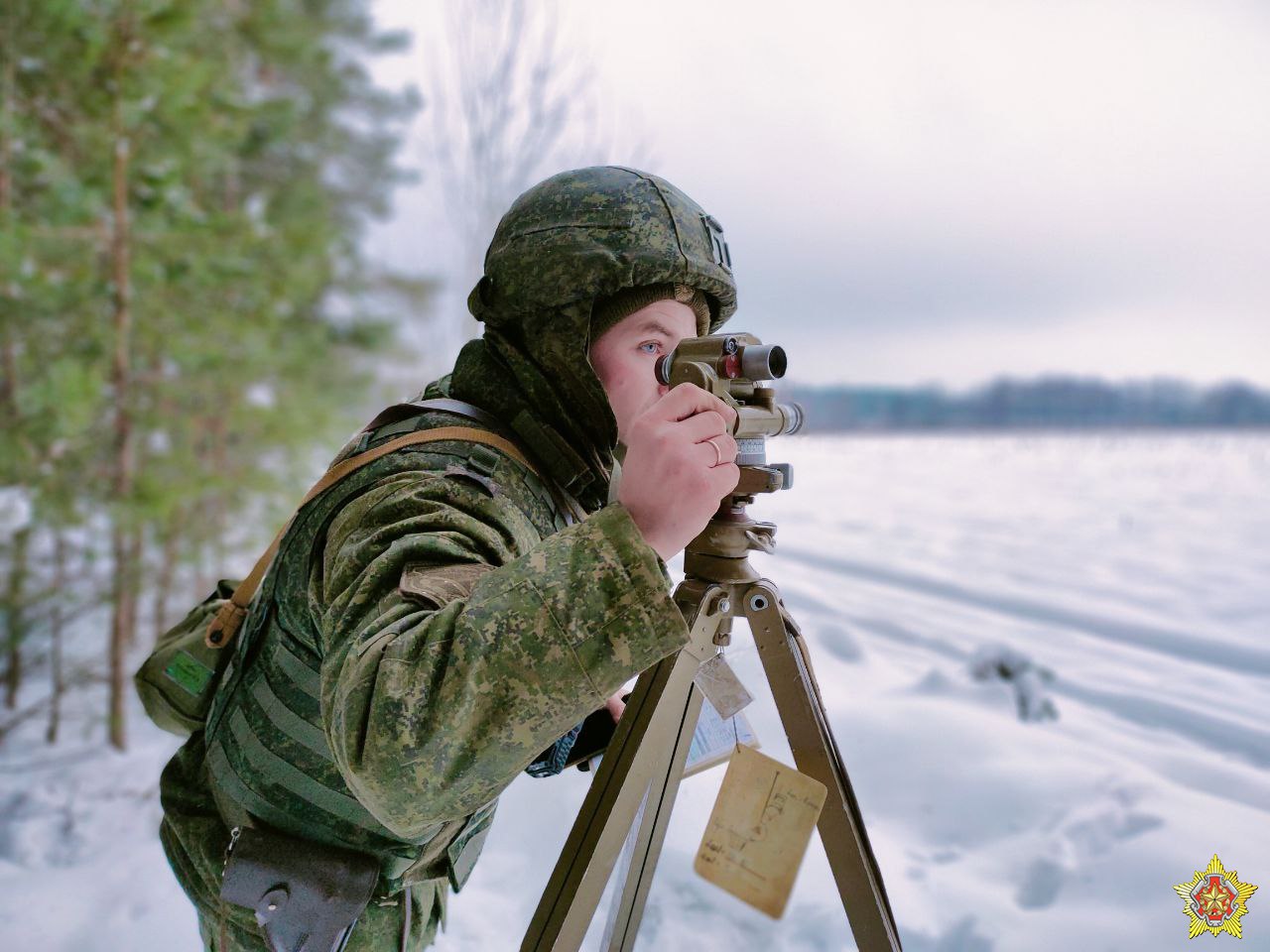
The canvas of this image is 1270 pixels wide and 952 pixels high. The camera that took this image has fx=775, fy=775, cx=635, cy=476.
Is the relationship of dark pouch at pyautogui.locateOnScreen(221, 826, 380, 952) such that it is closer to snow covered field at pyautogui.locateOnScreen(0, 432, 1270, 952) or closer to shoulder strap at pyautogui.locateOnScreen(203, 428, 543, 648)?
shoulder strap at pyautogui.locateOnScreen(203, 428, 543, 648)

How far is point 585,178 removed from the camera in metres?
1.51

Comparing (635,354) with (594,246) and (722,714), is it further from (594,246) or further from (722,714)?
(722,714)

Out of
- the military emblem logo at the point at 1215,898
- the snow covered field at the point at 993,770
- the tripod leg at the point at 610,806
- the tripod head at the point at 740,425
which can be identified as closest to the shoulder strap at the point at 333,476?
the tripod head at the point at 740,425

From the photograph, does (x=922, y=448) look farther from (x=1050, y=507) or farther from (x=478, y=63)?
(x=478, y=63)

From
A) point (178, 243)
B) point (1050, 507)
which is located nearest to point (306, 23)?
point (178, 243)

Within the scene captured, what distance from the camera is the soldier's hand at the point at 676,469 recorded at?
2.84 ft

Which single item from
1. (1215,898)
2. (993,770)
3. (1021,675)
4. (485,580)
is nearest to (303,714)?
(485,580)

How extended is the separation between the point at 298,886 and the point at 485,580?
2.52 ft

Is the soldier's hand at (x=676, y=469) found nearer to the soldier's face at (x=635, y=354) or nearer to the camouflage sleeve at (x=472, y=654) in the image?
the camouflage sleeve at (x=472, y=654)

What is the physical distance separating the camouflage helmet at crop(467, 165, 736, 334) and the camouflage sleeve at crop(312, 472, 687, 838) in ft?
2.15

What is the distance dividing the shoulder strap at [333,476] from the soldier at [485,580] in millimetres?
21

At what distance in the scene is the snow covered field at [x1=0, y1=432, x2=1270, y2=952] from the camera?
85.6 inches

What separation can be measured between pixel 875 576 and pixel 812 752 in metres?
4.35

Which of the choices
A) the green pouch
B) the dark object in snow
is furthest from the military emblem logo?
the green pouch
